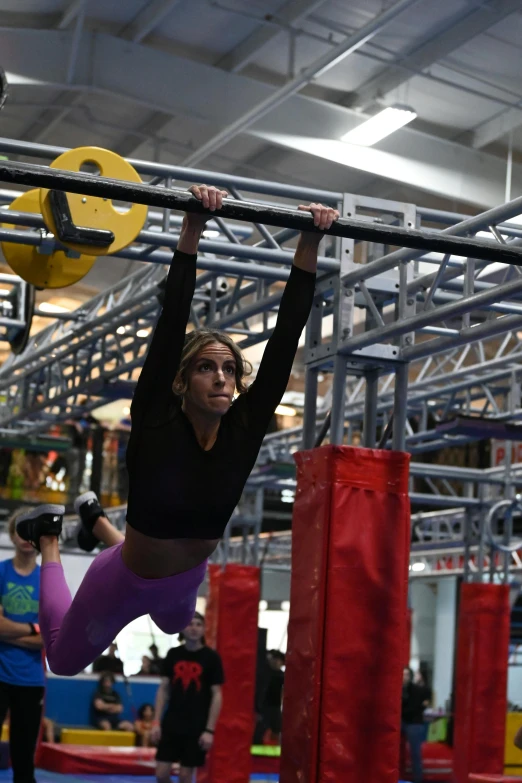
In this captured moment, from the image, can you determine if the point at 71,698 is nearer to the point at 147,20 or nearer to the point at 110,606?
the point at 147,20

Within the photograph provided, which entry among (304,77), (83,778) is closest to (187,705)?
(83,778)

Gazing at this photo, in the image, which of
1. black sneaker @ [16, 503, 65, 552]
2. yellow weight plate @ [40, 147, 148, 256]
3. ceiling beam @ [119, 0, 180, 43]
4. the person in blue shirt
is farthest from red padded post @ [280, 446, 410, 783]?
ceiling beam @ [119, 0, 180, 43]

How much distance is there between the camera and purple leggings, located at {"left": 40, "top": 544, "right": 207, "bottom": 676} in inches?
136

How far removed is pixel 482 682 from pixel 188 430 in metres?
8.94

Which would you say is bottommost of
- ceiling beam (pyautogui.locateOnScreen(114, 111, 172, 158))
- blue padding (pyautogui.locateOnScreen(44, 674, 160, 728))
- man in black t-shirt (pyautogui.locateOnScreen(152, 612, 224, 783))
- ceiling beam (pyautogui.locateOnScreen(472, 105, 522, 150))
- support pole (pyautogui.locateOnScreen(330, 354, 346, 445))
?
blue padding (pyautogui.locateOnScreen(44, 674, 160, 728))

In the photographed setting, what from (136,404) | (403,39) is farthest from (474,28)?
(136,404)

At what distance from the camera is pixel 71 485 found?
18.6 meters

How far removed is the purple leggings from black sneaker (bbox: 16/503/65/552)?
1.87 ft

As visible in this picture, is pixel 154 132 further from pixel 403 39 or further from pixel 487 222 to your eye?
pixel 487 222

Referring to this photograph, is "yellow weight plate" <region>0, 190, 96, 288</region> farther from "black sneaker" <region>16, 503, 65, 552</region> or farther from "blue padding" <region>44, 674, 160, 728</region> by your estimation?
"blue padding" <region>44, 674, 160, 728</region>

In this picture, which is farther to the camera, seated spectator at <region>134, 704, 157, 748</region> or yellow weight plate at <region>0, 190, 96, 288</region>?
seated spectator at <region>134, 704, 157, 748</region>

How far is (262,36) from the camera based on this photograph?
10391 mm

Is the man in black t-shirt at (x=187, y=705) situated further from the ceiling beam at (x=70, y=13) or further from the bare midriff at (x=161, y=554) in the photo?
the ceiling beam at (x=70, y=13)

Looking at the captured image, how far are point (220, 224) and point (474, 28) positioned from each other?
12.9 feet
